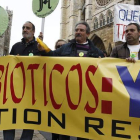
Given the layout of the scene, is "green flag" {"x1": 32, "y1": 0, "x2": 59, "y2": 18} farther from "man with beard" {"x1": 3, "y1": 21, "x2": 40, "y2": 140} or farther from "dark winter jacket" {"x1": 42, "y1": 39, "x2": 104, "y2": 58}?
"dark winter jacket" {"x1": 42, "y1": 39, "x2": 104, "y2": 58}

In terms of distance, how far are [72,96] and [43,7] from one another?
1641 mm

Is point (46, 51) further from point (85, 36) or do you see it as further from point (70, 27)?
point (70, 27)

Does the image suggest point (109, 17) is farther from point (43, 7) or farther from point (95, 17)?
point (43, 7)

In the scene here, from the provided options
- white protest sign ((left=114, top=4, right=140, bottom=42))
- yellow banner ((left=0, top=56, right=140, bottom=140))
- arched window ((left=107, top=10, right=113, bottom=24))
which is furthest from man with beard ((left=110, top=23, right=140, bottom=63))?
arched window ((left=107, top=10, right=113, bottom=24))

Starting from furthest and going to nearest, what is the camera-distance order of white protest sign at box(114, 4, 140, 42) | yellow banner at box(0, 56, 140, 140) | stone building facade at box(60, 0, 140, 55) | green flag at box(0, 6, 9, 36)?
stone building facade at box(60, 0, 140, 55) → white protest sign at box(114, 4, 140, 42) → green flag at box(0, 6, 9, 36) → yellow banner at box(0, 56, 140, 140)

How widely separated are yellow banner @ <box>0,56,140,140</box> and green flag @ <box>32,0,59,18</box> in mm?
918

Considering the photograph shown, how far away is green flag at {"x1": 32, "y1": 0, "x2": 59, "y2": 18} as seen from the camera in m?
3.27

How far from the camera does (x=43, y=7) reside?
11.0 ft

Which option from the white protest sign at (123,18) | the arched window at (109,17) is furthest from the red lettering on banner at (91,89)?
the arched window at (109,17)

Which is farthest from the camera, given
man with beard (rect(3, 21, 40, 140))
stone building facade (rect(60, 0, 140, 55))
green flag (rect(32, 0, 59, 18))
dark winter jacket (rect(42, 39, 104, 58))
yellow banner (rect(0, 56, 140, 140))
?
stone building facade (rect(60, 0, 140, 55))

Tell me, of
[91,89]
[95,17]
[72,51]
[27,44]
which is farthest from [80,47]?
[95,17]

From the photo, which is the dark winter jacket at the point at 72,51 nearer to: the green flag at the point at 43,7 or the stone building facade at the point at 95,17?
the green flag at the point at 43,7

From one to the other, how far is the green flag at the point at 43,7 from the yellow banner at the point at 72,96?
0.92m

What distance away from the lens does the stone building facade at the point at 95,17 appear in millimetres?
21219
